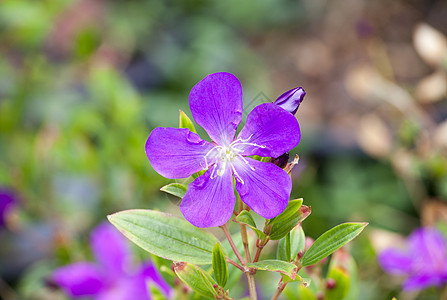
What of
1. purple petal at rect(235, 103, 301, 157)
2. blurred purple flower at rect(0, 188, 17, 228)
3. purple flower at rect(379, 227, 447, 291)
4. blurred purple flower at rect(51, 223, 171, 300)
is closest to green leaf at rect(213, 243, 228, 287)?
purple petal at rect(235, 103, 301, 157)

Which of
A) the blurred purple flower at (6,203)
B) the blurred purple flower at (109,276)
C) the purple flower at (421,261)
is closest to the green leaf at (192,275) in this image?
the blurred purple flower at (109,276)

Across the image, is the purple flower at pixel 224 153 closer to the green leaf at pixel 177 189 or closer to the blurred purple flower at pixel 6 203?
the green leaf at pixel 177 189

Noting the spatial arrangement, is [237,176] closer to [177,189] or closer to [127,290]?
[177,189]

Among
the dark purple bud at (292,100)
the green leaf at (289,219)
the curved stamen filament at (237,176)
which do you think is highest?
the dark purple bud at (292,100)

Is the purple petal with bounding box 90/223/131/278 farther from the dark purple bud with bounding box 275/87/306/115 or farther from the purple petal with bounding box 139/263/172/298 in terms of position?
the dark purple bud with bounding box 275/87/306/115

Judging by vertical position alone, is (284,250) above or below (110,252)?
above

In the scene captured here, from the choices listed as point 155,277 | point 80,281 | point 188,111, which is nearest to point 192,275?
point 155,277

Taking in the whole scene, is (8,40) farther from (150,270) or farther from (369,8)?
(369,8)

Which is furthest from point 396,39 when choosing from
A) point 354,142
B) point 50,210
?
point 50,210
